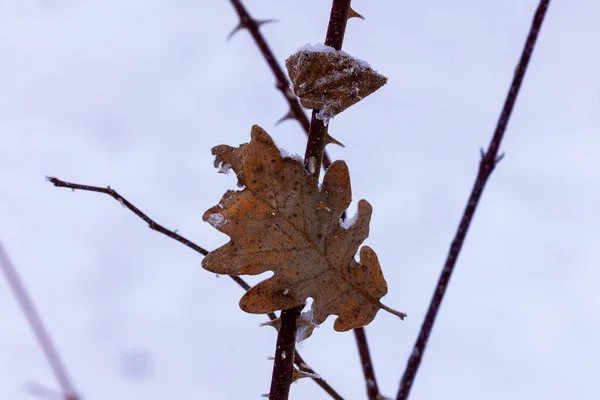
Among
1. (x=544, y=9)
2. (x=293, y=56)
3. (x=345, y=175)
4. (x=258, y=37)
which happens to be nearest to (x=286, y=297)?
(x=345, y=175)

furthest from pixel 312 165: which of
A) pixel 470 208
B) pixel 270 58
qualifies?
pixel 270 58

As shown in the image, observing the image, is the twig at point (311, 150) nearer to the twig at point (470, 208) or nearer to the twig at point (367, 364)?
the twig at point (470, 208)

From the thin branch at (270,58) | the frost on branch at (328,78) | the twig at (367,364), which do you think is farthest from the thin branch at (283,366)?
the thin branch at (270,58)

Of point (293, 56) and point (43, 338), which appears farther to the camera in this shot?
point (293, 56)

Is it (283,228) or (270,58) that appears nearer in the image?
(283,228)

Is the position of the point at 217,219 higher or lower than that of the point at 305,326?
higher

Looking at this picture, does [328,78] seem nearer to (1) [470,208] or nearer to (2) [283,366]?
(2) [283,366]

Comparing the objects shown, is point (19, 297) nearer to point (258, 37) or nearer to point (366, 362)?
point (366, 362)
